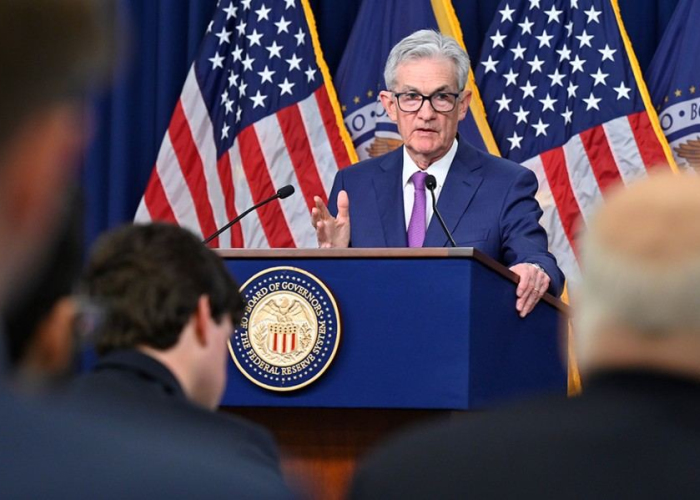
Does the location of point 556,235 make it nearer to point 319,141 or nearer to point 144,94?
point 319,141

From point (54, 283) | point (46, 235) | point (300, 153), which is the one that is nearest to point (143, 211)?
point (300, 153)

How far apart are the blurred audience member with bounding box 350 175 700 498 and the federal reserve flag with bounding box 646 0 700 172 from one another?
17.8 feet

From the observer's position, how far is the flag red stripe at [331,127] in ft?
22.4

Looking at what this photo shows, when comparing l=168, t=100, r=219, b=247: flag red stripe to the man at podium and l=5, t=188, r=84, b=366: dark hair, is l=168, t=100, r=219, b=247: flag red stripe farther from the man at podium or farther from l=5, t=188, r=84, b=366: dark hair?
l=5, t=188, r=84, b=366: dark hair

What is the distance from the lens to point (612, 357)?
1.14 meters

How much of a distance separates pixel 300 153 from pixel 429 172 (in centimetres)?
226

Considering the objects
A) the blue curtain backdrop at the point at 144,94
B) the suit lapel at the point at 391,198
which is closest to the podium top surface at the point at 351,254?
the suit lapel at the point at 391,198

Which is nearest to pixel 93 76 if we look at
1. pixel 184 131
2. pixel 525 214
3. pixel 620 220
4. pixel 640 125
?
pixel 620 220

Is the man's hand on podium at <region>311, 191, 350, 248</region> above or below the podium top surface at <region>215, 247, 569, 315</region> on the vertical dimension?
above

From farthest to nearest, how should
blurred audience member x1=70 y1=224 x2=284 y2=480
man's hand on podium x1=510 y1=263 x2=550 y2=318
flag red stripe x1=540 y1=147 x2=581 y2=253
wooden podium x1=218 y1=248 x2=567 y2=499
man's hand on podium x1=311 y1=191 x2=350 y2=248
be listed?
flag red stripe x1=540 y1=147 x2=581 y2=253
man's hand on podium x1=311 y1=191 x2=350 y2=248
man's hand on podium x1=510 y1=263 x2=550 y2=318
wooden podium x1=218 y1=248 x2=567 y2=499
blurred audience member x1=70 y1=224 x2=284 y2=480

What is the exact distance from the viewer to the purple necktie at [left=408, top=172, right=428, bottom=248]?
4.54 metres

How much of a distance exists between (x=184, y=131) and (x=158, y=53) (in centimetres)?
61

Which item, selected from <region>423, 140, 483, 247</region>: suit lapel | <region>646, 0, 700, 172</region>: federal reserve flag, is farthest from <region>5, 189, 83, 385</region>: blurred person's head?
<region>646, 0, 700, 172</region>: federal reserve flag

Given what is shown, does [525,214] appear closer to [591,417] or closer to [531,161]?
[531,161]
